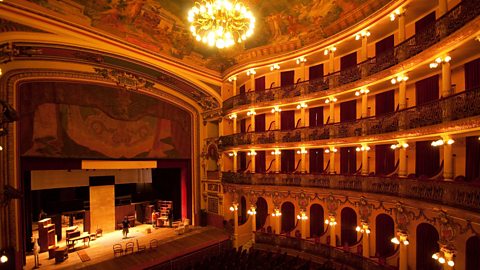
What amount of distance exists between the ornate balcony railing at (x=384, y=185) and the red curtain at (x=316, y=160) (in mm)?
1409

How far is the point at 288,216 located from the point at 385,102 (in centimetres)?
963

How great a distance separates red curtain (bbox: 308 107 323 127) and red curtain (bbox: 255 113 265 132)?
12.1 feet

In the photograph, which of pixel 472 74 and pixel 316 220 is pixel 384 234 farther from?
pixel 472 74

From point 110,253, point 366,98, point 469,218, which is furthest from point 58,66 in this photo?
point 469,218

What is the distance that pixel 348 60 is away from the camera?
612 inches

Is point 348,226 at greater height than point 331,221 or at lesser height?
lesser

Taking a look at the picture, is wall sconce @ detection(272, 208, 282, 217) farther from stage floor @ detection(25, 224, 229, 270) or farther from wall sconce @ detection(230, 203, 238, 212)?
stage floor @ detection(25, 224, 229, 270)

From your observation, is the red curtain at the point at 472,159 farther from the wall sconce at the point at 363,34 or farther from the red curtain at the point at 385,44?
the wall sconce at the point at 363,34

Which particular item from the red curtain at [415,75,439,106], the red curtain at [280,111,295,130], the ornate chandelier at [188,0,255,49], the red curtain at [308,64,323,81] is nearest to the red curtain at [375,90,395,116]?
the red curtain at [415,75,439,106]

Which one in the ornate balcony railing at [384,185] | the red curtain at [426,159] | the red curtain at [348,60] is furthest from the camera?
the red curtain at [348,60]

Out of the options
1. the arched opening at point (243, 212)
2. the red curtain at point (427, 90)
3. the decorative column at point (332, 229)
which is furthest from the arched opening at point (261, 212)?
the red curtain at point (427, 90)

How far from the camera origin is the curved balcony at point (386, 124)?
7964 mm

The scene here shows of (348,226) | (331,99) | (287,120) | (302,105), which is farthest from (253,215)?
(331,99)

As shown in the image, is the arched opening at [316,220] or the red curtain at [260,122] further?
the red curtain at [260,122]
